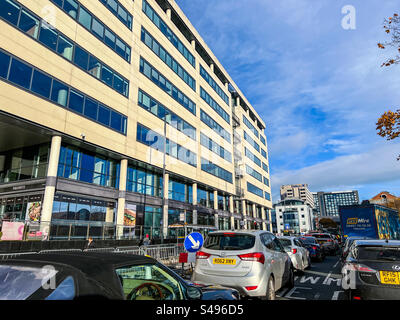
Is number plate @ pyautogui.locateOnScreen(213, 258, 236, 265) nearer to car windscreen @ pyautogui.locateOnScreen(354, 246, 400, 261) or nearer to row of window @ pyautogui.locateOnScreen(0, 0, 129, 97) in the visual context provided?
car windscreen @ pyautogui.locateOnScreen(354, 246, 400, 261)

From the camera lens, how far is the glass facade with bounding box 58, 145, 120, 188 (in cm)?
1814

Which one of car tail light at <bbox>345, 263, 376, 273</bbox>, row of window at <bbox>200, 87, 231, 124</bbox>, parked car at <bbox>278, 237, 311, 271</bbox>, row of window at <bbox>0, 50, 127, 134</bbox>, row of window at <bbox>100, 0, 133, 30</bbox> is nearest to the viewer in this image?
car tail light at <bbox>345, 263, 376, 273</bbox>

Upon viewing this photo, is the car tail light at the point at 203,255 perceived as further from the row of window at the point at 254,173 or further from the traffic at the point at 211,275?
the row of window at the point at 254,173

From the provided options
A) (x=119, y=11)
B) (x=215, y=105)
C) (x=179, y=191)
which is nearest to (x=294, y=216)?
(x=215, y=105)

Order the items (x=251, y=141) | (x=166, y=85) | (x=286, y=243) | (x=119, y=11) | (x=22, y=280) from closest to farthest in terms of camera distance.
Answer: (x=22, y=280) → (x=286, y=243) → (x=119, y=11) → (x=166, y=85) → (x=251, y=141)

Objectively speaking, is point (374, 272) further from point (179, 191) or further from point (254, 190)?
point (254, 190)

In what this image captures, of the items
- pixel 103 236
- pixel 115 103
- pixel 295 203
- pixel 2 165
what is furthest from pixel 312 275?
pixel 295 203

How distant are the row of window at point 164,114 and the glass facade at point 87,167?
6.46 meters

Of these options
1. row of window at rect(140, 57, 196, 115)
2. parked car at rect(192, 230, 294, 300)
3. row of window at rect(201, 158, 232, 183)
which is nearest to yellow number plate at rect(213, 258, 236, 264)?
parked car at rect(192, 230, 294, 300)

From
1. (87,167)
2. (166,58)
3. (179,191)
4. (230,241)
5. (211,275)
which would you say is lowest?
(211,275)

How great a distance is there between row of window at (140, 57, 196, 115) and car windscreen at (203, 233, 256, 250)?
22068mm

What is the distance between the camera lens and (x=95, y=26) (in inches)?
820

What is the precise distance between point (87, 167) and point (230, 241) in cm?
1608
